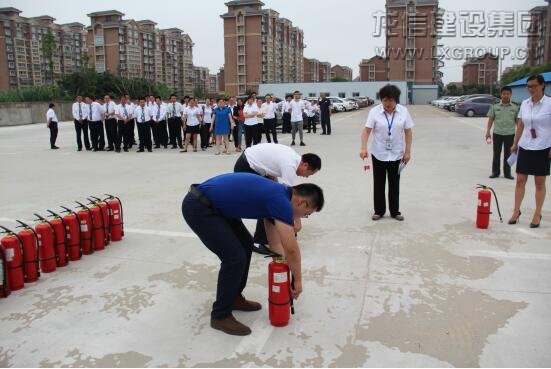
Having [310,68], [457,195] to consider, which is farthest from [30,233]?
[310,68]

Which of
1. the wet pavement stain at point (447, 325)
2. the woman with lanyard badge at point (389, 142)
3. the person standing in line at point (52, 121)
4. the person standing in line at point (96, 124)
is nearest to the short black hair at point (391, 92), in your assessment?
the woman with lanyard badge at point (389, 142)

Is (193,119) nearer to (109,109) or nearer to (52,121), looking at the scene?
(109,109)

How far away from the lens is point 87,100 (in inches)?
567

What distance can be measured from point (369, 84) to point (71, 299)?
3142 inches

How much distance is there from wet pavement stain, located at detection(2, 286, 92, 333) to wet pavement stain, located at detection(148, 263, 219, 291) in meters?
0.69

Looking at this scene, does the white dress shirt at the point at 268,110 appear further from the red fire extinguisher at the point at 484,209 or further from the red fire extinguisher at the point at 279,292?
the red fire extinguisher at the point at 279,292

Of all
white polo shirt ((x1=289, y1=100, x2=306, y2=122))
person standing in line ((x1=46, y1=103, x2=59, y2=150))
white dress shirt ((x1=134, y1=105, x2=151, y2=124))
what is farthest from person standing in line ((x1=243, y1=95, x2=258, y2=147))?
person standing in line ((x1=46, y1=103, x2=59, y2=150))

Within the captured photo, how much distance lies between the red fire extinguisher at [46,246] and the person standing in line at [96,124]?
424 inches

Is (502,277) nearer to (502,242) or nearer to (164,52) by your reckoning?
(502,242)

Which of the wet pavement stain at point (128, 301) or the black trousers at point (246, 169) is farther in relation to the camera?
the black trousers at point (246, 169)

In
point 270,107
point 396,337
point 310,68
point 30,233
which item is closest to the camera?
point 396,337

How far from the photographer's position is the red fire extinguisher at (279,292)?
329 centimetres

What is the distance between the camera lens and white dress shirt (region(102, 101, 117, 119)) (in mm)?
14305

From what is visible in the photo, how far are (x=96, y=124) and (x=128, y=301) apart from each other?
39.9 feet
